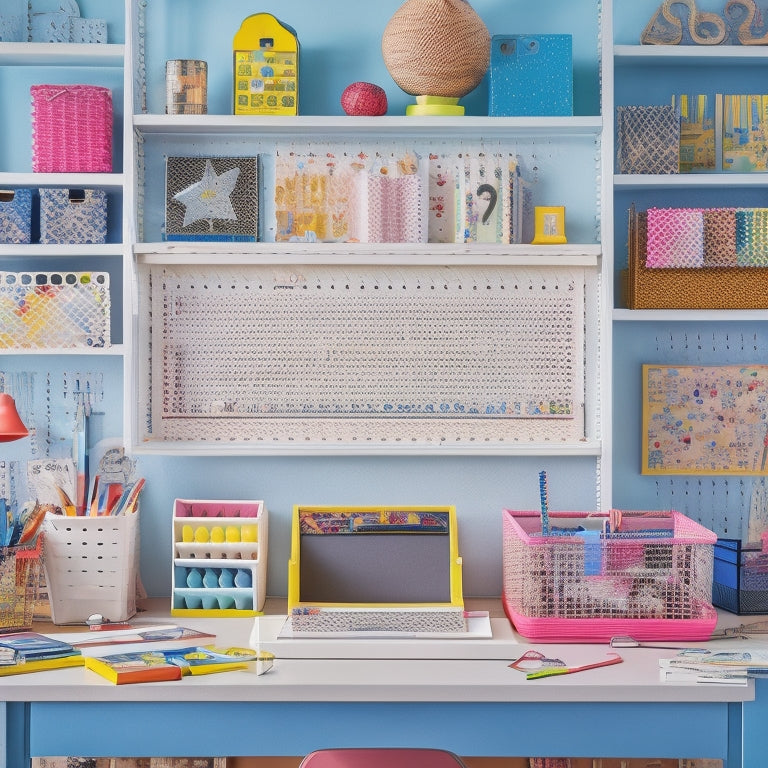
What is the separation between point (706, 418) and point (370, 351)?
836 millimetres

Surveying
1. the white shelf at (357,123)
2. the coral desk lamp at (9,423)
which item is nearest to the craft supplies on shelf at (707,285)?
the white shelf at (357,123)

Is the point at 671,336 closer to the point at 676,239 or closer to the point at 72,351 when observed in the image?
the point at 676,239

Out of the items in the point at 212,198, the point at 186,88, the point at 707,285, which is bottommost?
the point at 707,285

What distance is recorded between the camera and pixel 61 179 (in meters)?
2.10

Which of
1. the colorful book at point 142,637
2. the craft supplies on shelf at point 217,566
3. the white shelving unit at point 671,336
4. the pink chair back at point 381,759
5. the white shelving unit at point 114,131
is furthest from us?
the white shelving unit at point 671,336

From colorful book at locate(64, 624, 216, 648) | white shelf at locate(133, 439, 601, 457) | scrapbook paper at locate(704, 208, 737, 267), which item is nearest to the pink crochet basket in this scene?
white shelf at locate(133, 439, 601, 457)

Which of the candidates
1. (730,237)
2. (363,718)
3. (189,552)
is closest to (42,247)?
(189,552)

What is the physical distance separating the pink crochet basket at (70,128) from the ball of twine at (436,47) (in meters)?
0.68

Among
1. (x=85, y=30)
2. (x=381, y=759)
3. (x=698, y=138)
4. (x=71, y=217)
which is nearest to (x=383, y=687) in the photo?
(x=381, y=759)

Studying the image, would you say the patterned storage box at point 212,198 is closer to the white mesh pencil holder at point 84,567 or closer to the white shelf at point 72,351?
the white shelf at point 72,351

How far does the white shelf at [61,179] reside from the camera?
6.86 ft

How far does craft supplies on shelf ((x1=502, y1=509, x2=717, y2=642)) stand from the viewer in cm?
182

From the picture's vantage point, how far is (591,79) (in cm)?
223

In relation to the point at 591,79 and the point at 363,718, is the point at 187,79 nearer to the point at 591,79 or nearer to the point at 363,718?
the point at 591,79
